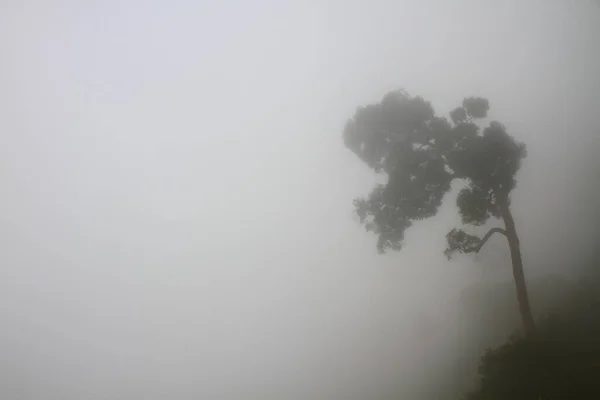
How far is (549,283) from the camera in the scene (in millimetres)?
15070

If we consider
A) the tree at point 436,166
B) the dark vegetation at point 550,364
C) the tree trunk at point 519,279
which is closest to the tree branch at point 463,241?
the tree at point 436,166

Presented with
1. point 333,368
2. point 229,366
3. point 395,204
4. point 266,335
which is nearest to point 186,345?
point 229,366

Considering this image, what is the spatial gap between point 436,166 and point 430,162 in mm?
269

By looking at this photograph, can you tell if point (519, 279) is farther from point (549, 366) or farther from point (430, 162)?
point (430, 162)

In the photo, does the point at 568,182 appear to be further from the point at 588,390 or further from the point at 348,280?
the point at 348,280

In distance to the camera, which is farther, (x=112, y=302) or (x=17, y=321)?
(x=112, y=302)

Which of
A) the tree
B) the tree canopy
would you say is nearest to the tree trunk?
the tree

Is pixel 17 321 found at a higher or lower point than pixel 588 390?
higher

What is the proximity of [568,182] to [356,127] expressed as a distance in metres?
13.0

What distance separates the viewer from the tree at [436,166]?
11.2 meters

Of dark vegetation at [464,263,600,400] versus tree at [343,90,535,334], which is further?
tree at [343,90,535,334]

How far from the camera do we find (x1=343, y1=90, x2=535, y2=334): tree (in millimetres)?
11164

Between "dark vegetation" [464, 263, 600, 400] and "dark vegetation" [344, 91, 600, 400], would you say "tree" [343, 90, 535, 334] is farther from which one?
"dark vegetation" [464, 263, 600, 400]

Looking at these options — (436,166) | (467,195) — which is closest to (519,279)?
(467,195)
